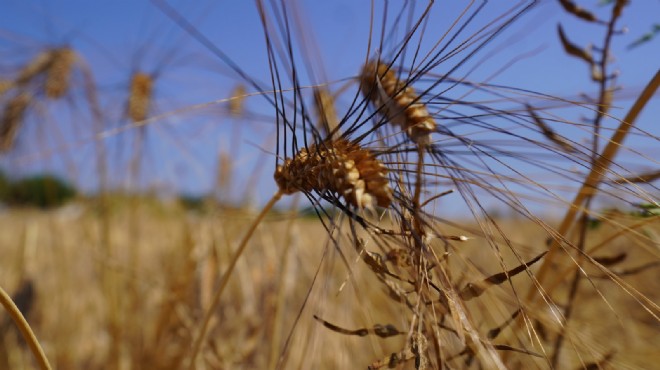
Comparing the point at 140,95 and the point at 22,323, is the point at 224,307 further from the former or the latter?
the point at 22,323

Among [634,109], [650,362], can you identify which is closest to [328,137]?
[634,109]

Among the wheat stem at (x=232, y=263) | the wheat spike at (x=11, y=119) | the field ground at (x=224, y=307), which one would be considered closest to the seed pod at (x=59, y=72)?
the wheat spike at (x=11, y=119)

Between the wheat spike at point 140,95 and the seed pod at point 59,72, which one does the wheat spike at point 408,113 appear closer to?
the wheat spike at point 140,95

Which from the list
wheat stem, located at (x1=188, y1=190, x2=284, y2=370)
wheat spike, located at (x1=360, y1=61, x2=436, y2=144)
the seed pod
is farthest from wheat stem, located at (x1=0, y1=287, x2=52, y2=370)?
the seed pod

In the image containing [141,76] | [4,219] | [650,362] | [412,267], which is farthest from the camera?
[4,219]

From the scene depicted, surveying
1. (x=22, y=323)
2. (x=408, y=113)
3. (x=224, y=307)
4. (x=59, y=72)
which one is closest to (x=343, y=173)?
(x=408, y=113)

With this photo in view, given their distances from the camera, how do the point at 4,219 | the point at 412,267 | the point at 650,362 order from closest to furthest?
the point at 412,267 < the point at 650,362 < the point at 4,219

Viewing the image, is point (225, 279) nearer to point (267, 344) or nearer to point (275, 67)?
point (275, 67)
